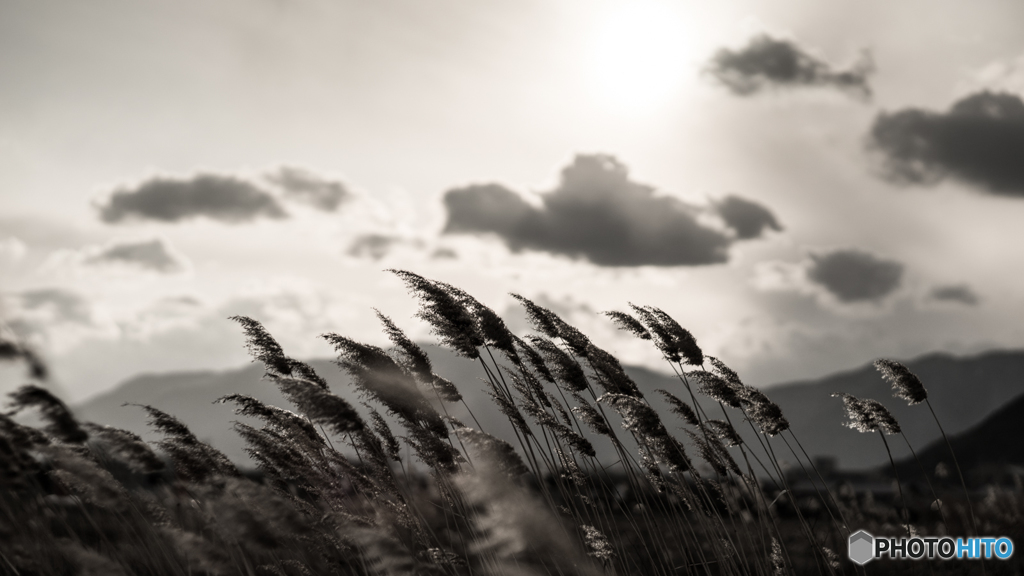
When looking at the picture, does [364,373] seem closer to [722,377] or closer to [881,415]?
[722,377]

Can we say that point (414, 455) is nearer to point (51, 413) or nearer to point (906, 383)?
point (51, 413)

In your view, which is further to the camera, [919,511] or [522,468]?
[919,511]

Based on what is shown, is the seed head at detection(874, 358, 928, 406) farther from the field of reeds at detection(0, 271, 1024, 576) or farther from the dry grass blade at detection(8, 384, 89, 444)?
the dry grass blade at detection(8, 384, 89, 444)

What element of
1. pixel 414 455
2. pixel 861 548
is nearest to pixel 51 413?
pixel 414 455

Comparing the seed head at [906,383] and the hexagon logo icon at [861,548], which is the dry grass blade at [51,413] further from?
the seed head at [906,383]

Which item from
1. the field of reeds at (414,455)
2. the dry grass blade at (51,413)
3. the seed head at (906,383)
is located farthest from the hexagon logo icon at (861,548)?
the dry grass blade at (51,413)

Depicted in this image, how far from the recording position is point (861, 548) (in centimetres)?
489

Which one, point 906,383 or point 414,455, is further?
point 906,383

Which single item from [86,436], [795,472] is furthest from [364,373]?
[795,472]

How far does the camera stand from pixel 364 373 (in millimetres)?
3734

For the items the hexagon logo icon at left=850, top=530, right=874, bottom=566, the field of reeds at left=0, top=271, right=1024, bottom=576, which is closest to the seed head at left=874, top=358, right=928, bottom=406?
the field of reeds at left=0, top=271, right=1024, bottom=576

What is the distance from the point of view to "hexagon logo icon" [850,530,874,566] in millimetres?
4789

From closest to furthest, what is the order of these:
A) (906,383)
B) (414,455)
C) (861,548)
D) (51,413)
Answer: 1. (51,413)
2. (414,455)
3. (861,548)
4. (906,383)

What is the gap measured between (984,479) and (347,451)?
9646mm
